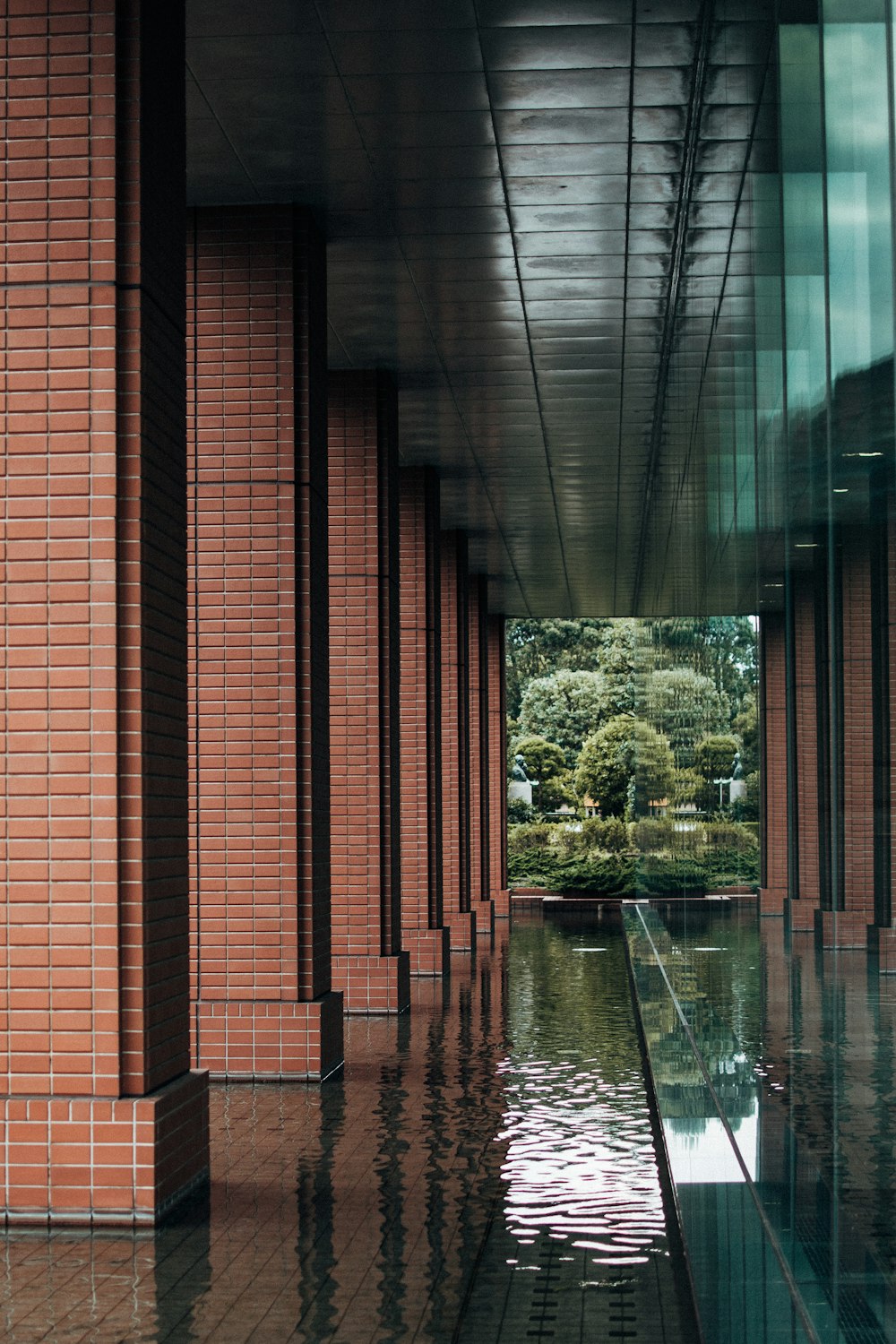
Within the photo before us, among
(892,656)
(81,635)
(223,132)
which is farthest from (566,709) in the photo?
(892,656)

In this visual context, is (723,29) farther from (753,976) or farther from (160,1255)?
(160,1255)

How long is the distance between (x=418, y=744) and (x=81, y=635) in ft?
38.4

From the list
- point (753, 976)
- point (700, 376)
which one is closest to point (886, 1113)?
point (753, 976)

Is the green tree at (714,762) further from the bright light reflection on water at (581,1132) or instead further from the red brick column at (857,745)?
the red brick column at (857,745)

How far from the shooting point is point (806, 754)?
11.9ft

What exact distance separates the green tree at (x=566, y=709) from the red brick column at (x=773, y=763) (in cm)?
5182

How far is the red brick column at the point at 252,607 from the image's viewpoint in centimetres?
1064

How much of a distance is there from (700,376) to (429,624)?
9531mm

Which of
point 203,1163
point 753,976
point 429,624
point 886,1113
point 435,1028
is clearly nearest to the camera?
point 886,1113

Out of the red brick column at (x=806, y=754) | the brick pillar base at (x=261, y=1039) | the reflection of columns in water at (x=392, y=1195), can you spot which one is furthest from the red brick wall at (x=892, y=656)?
the brick pillar base at (x=261, y=1039)

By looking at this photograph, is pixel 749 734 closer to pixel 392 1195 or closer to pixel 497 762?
pixel 392 1195

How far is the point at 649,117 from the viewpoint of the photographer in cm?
923

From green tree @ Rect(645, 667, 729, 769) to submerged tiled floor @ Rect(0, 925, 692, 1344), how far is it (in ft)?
7.12

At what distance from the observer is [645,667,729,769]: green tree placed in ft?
24.3
